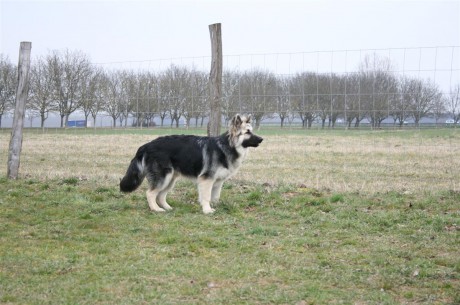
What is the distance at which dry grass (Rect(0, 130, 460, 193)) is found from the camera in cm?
1273

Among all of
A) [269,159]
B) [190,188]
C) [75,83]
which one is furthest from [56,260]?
[75,83]

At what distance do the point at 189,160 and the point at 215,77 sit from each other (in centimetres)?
344

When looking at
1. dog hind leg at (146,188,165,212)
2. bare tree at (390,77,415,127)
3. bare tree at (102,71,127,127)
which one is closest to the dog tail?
dog hind leg at (146,188,165,212)

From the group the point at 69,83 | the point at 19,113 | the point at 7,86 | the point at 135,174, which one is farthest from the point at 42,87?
the point at 135,174

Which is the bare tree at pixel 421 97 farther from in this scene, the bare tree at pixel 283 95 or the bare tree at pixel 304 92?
the bare tree at pixel 283 95

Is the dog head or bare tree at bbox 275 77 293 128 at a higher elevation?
bare tree at bbox 275 77 293 128

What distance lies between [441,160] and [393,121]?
2.17 meters

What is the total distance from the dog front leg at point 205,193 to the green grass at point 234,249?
0.55 feet

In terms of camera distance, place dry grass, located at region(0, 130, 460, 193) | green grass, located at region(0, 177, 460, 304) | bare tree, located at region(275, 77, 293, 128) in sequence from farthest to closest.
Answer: bare tree, located at region(275, 77, 293, 128) → dry grass, located at region(0, 130, 460, 193) → green grass, located at region(0, 177, 460, 304)

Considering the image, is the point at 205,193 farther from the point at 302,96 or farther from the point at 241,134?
the point at 302,96

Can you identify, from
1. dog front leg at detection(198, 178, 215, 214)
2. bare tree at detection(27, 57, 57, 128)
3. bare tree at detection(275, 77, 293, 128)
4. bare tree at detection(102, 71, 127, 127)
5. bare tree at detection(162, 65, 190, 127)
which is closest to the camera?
dog front leg at detection(198, 178, 215, 214)

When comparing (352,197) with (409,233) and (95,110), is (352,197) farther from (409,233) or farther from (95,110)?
(95,110)

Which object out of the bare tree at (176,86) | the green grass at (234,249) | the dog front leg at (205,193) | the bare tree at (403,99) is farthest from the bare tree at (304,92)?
the dog front leg at (205,193)

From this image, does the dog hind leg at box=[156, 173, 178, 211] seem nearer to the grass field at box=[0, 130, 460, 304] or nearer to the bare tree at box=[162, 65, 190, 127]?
the grass field at box=[0, 130, 460, 304]
